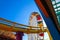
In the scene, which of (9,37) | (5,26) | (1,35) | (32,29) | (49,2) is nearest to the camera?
(49,2)

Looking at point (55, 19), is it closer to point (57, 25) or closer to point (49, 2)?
point (57, 25)

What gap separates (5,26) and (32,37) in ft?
25.6

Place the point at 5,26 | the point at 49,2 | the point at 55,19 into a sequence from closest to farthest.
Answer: the point at 49,2, the point at 55,19, the point at 5,26

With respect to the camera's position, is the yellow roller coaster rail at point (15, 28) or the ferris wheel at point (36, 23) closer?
the yellow roller coaster rail at point (15, 28)

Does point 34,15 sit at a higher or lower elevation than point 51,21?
higher

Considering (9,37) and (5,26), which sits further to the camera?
(9,37)

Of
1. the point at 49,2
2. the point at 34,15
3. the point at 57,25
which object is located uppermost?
the point at 34,15

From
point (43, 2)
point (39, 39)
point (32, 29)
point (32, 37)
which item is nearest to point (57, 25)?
point (43, 2)

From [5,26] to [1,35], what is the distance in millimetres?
4509

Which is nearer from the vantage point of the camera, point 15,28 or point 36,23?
point 15,28

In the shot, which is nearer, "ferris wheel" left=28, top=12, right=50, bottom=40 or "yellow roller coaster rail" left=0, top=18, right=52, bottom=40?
"yellow roller coaster rail" left=0, top=18, right=52, bottom=40

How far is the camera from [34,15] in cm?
1814

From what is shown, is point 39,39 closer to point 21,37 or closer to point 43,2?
point 21,37

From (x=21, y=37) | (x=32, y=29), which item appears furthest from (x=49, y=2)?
(x=32, y=29)
